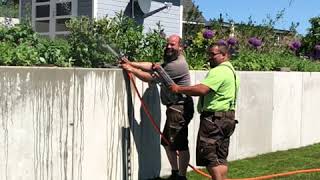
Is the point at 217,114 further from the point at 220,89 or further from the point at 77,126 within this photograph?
the point at 77,126

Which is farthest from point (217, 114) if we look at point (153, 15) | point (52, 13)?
point (153, 15)

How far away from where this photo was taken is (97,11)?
699 inches

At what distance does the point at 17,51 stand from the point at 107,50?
1.24 m

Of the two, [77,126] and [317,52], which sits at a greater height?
[317,52]

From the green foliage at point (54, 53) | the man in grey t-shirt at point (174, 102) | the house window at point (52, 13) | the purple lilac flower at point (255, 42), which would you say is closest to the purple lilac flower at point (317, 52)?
the purple lilac flower at point (255, 42)

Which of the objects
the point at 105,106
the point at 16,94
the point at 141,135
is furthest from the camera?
the point at 141,135

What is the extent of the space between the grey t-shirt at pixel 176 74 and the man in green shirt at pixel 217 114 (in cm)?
42

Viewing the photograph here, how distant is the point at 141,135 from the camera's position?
311 inches

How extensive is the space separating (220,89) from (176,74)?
2.48 feet

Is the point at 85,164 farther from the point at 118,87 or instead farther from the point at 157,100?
the point at 157,100

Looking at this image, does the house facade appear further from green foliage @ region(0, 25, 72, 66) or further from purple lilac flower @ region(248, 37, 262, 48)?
green foliage @ region(0, 25, 72, 66)

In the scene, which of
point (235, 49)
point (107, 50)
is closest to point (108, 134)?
point (107, 50)

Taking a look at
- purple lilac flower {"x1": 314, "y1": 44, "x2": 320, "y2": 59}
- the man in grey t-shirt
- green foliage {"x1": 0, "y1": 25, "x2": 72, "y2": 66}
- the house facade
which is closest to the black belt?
the man in grey t-shirt

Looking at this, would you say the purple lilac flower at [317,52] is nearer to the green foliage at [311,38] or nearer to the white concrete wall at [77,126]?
the green foliage at [311,38]
